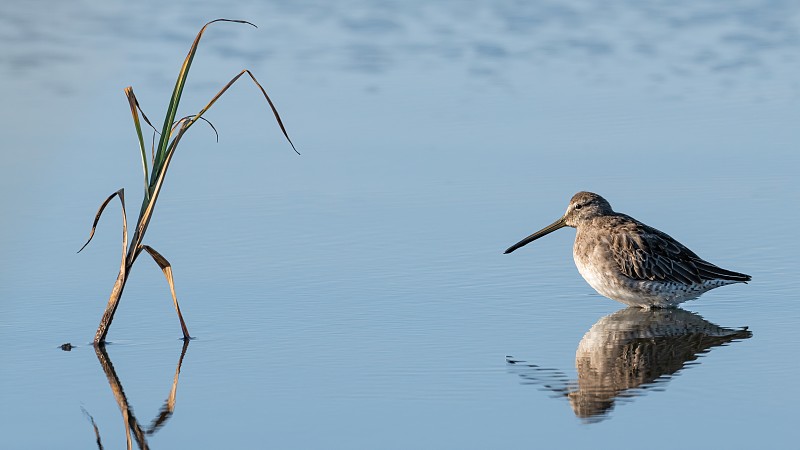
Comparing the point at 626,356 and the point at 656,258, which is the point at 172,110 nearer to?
the point at 626,356

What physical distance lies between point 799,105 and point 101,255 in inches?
241

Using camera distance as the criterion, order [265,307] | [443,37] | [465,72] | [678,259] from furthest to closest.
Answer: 1. [443,37]
2. [465,72]
3. [678,259]
4. [265,307]

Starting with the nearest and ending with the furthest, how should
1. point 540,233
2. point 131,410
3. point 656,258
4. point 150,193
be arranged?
point 131,410 → point 150,193 → point 656,258 → point 540,233

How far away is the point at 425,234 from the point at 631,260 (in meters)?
1.33

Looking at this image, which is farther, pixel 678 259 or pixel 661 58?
pixel 661 58

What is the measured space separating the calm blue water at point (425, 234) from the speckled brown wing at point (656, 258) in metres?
0.20

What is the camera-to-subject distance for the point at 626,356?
698 centimetres

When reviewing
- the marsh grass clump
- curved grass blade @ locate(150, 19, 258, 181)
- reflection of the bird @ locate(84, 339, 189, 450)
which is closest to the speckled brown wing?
the marsh grass clump

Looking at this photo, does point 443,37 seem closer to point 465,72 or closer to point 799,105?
point 465,72

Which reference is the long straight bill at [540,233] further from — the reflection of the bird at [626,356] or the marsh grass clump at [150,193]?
the marsh grass clump at [150,193]

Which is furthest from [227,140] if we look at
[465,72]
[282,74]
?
[465,72]

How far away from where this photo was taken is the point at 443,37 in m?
13.9

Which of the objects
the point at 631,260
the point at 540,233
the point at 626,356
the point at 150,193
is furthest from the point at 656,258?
the point at 150,193

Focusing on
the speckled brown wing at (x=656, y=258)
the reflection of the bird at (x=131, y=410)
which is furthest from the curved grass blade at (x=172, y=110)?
the speckled brown wing at (x=656, y=258)
